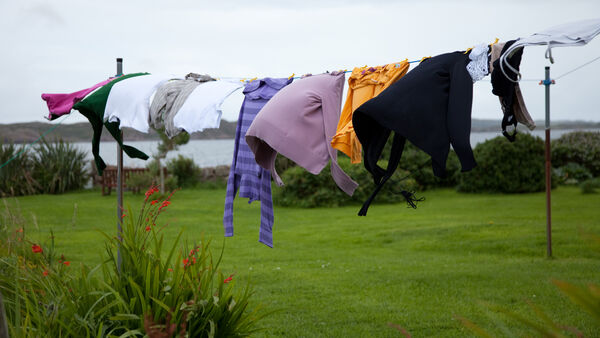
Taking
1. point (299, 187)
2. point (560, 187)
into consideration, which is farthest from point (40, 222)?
point (560, 187)

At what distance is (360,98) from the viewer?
10.5 feet

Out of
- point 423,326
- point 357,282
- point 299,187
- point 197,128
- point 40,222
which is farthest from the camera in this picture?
point 299,187

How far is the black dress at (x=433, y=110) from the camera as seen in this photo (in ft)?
8.42

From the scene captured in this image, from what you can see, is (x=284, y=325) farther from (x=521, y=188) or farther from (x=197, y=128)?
(x=521, y=188)

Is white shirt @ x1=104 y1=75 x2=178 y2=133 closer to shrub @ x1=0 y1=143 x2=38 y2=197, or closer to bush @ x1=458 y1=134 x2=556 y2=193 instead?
bush @ x1=458 y1=134 x2=556 y2=193

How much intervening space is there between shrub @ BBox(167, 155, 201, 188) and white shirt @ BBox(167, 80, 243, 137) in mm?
13081

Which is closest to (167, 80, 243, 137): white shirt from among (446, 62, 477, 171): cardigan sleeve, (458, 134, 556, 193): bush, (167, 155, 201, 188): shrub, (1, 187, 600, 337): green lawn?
(1, 187, 600, 337): green lawn

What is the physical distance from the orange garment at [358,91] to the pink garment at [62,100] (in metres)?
2.20

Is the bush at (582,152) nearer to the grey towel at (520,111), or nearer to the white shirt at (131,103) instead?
the grey towel at (520,111)

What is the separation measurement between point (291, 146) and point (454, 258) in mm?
4602

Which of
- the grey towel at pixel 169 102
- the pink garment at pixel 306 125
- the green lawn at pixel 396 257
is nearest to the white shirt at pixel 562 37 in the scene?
the pink garment at pixel 306 125

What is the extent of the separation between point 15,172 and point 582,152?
15463 millimetres

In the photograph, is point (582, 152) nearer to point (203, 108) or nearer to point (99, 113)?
point (203, 108)

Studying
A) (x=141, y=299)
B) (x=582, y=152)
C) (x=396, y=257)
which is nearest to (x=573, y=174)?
(x=582, y=152)
